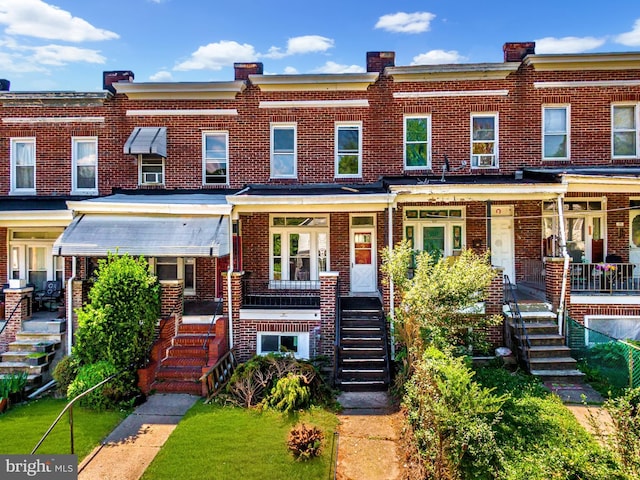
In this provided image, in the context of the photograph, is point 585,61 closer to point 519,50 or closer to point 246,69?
point 519,50

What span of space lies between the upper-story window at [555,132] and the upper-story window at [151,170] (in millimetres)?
13040

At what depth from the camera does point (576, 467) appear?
15.4 feet

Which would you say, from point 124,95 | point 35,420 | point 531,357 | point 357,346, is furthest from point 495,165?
point 35,420

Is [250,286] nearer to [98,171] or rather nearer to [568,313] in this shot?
[98,171]

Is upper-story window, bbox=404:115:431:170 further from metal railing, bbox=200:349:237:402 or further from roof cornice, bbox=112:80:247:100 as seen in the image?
metal railing, bbox=200:349:237:402

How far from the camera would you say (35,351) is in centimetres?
1070

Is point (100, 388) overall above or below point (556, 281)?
below

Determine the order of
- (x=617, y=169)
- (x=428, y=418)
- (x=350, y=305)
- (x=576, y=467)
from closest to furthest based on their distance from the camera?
1. (x=576, y=467)
2. (x=428, y=418)
3. (x=350, y=305)
4. (x=617, y=169)

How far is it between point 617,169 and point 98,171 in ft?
56.2

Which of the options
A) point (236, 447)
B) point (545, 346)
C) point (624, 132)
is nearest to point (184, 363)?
point (236, 447)

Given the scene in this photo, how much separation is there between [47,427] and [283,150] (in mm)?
10016

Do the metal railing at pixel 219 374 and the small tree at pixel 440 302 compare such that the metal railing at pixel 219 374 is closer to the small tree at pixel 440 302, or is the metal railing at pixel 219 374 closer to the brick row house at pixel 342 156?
the brick row house at pixel 342 156

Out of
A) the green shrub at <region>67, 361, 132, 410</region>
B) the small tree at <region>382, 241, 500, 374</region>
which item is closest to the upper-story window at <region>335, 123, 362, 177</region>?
the small tree at <region>382, 241, 500, 374</region>

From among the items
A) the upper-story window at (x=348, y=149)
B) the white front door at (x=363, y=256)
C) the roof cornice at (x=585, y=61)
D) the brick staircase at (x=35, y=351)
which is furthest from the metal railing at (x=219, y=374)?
the roof cornice at (x=585, y=61)
